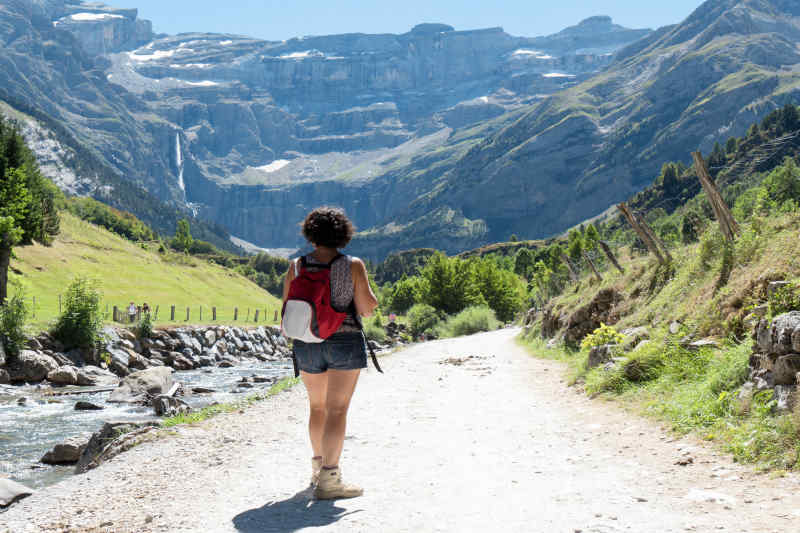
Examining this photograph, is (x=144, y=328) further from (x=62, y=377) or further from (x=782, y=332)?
(x=782, y=332)

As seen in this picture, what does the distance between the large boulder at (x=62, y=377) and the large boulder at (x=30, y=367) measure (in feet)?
1.81

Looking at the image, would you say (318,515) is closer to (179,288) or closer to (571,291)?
(571,291)

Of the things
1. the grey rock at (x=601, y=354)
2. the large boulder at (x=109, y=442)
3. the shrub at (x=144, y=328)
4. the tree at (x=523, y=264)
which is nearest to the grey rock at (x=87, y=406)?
the large boulder at (x=109, y=442)

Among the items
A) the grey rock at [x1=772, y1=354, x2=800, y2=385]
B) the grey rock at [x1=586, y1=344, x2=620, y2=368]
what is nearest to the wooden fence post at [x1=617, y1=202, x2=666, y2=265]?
the grey rock at [x1=586, y1=344, x2=620, y2=368]

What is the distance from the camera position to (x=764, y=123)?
552ft

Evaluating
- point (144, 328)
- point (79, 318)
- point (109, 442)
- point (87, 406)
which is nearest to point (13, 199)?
point (144, 328)

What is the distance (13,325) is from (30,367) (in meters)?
2.35

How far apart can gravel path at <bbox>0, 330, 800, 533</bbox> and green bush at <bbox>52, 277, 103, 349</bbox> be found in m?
23.5

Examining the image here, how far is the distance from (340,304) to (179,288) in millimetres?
80172

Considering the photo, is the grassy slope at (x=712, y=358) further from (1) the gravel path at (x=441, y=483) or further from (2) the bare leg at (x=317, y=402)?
(2) the bare leg at (x=317, y=402)

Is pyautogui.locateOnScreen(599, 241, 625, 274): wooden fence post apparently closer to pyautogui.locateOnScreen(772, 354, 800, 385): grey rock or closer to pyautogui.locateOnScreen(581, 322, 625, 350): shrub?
pyautogui.locateOnScreen(581, 322, 625, 350): shrub

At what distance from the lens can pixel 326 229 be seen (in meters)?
6.38

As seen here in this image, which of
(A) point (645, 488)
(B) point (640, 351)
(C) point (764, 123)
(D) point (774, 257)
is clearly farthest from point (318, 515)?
(C) point (764, 123)

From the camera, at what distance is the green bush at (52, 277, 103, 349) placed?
31.2 metres
